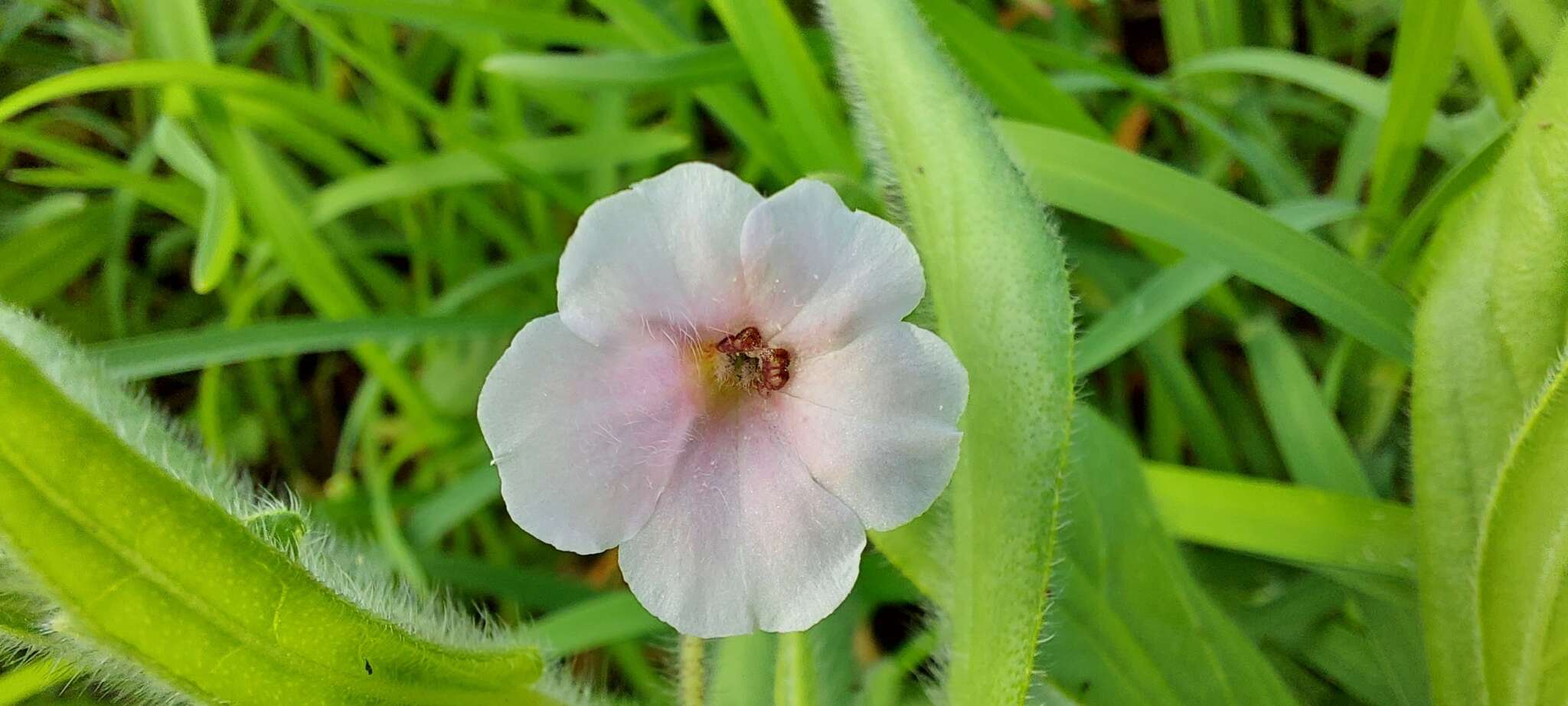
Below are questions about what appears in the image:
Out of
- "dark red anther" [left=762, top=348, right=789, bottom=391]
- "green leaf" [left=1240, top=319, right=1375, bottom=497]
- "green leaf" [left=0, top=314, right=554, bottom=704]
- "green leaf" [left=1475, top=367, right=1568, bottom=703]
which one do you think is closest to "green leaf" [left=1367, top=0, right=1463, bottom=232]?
"green leaf" [left=1240, top=319, right=1375, bottom=497]

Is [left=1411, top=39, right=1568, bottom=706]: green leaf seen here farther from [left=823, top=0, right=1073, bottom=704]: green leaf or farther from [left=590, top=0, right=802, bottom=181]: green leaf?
[left=590, top=0, right=802, bottom=181]: green leaf

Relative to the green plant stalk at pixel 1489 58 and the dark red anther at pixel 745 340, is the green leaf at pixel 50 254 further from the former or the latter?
the green plant stalk at pixel 1489 58

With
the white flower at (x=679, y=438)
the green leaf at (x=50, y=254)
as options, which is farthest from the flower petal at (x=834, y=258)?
the green leaf at (x=50, y=254)

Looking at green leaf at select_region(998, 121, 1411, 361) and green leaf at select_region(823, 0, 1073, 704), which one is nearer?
green leaf at select_region(823, 0, 1073, 704)

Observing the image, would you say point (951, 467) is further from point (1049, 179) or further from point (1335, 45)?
point (1335, 45)

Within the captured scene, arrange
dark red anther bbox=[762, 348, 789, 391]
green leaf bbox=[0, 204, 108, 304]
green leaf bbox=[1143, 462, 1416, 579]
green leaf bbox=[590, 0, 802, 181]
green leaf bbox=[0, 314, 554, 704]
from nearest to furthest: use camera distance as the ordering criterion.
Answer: green leaf bbox=[0, 314, 554, 704]
dark red anther bbox=[762, 348, 789, 391]
green leaf bbox=[1143, 462, 1416, 579]
green leaf bbox=[590, 0, 802, 181]
green leaf bbox=[0, 204, 108, 304]

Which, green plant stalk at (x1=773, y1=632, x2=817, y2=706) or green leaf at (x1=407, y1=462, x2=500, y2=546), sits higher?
green plant stalk at (x1=773, y1=632, x2=817, y2=706)
